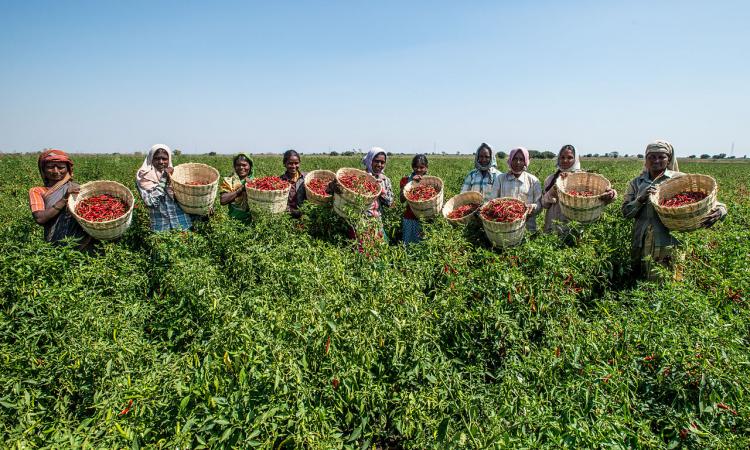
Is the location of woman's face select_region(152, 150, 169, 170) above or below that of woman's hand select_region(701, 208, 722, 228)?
above

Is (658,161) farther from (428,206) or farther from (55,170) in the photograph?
(55,170)

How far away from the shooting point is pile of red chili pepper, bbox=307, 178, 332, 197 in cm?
539

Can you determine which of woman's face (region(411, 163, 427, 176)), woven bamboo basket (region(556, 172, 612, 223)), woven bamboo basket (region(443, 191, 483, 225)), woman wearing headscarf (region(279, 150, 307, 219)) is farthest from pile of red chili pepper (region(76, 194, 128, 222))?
woven bamboo basket (region(556, 172, 612, 223))

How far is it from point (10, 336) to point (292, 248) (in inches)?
87.1

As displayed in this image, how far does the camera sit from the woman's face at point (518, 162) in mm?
5355

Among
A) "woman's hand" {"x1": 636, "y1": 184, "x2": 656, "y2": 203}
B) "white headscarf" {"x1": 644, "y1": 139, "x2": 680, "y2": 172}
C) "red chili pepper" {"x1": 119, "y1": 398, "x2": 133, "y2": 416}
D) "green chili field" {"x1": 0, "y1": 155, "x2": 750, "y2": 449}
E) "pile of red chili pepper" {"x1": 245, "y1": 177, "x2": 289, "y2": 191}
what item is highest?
"white headscarf" {"x1": 644, "y1": 139, "x2": 680, "y2": 172}

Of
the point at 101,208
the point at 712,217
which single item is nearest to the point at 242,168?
the point at 101,208

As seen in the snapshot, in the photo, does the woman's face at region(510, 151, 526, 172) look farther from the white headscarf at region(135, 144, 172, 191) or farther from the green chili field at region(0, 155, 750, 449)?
the white headscarf at region(135, 144, 172, 191)

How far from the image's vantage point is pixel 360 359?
259 cm

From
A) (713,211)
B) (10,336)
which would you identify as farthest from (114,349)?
(713,211)

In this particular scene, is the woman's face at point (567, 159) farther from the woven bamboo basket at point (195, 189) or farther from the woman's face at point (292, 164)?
the woven bamboo basket at point (195, 189)

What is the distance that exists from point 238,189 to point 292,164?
788 mm

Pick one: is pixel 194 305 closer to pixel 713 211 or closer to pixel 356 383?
pixel 356 383

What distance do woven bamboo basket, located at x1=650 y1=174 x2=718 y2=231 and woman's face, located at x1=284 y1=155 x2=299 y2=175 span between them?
422cm
